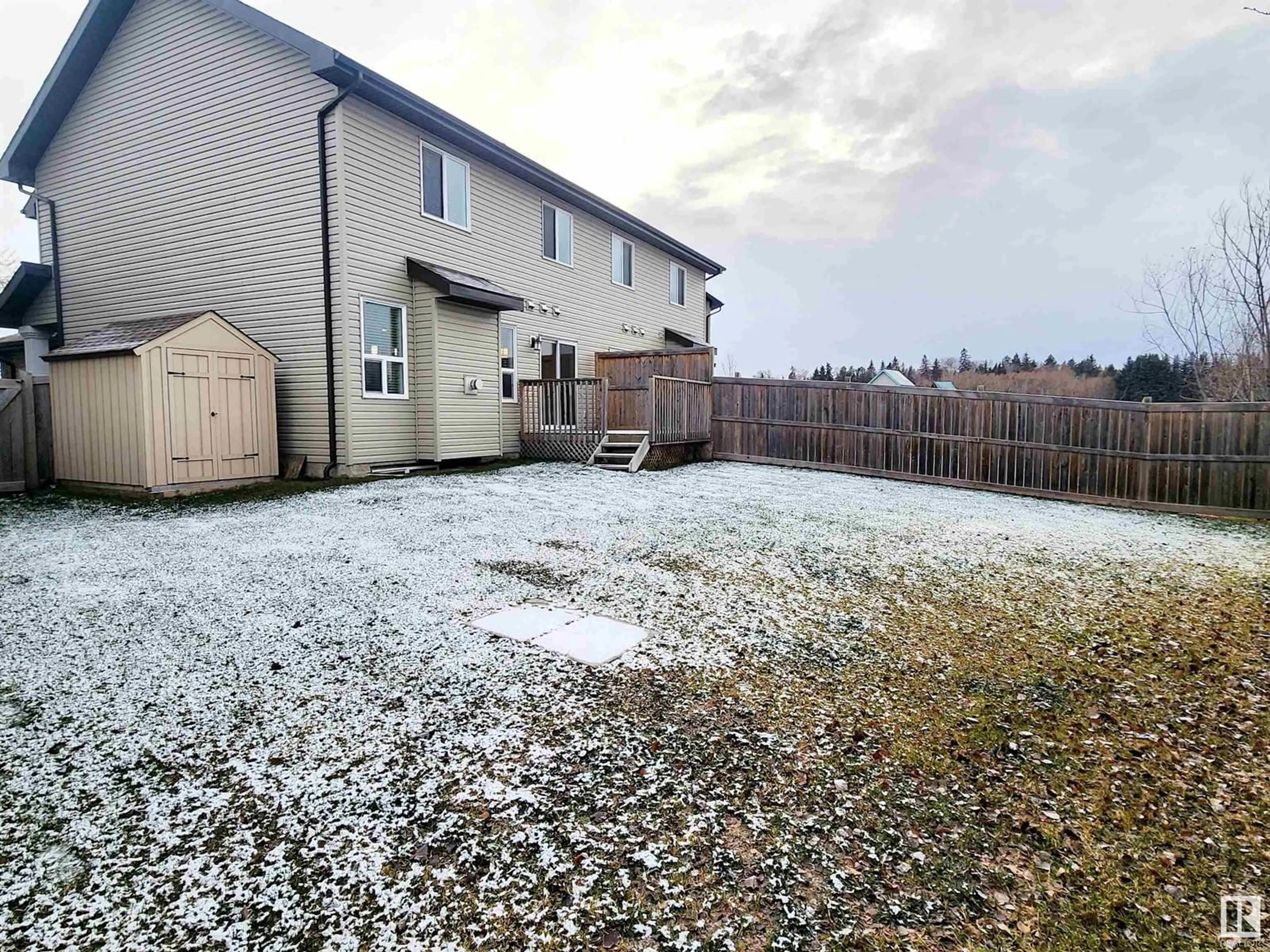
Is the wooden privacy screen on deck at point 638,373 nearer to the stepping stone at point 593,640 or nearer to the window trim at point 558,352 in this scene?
the window trim at point 558,352

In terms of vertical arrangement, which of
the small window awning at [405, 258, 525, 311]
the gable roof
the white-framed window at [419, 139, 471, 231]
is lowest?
the small window awning at [405, 258, 525, 311]

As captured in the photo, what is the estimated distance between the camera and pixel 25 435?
318 inches

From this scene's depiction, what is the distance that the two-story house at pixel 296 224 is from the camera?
28.7 ft

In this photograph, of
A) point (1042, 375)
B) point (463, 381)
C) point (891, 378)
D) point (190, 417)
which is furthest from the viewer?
point (1042, 375)

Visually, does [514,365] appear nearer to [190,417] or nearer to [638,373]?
[638,373]

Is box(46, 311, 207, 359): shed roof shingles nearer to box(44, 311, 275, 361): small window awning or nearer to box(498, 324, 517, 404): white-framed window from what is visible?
box(44, 311, 275, 361): small window awning

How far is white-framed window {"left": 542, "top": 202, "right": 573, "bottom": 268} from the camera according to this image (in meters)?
12.7

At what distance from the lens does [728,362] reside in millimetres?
54094

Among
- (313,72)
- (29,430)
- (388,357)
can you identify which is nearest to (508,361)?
(388,357)

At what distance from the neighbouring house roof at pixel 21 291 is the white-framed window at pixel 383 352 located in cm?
742

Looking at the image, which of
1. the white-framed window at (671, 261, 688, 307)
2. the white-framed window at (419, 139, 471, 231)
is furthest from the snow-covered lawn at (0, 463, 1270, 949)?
the white-framed window at (671, 261, 688, 307)

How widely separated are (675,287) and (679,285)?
1.09ft

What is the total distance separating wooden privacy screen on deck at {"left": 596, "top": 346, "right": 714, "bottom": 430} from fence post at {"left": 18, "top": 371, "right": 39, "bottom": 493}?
809 centimetres

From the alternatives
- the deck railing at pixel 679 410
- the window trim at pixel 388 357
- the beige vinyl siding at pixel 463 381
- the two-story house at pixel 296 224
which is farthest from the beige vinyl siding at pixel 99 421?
the deck railing at pixel 679 410
